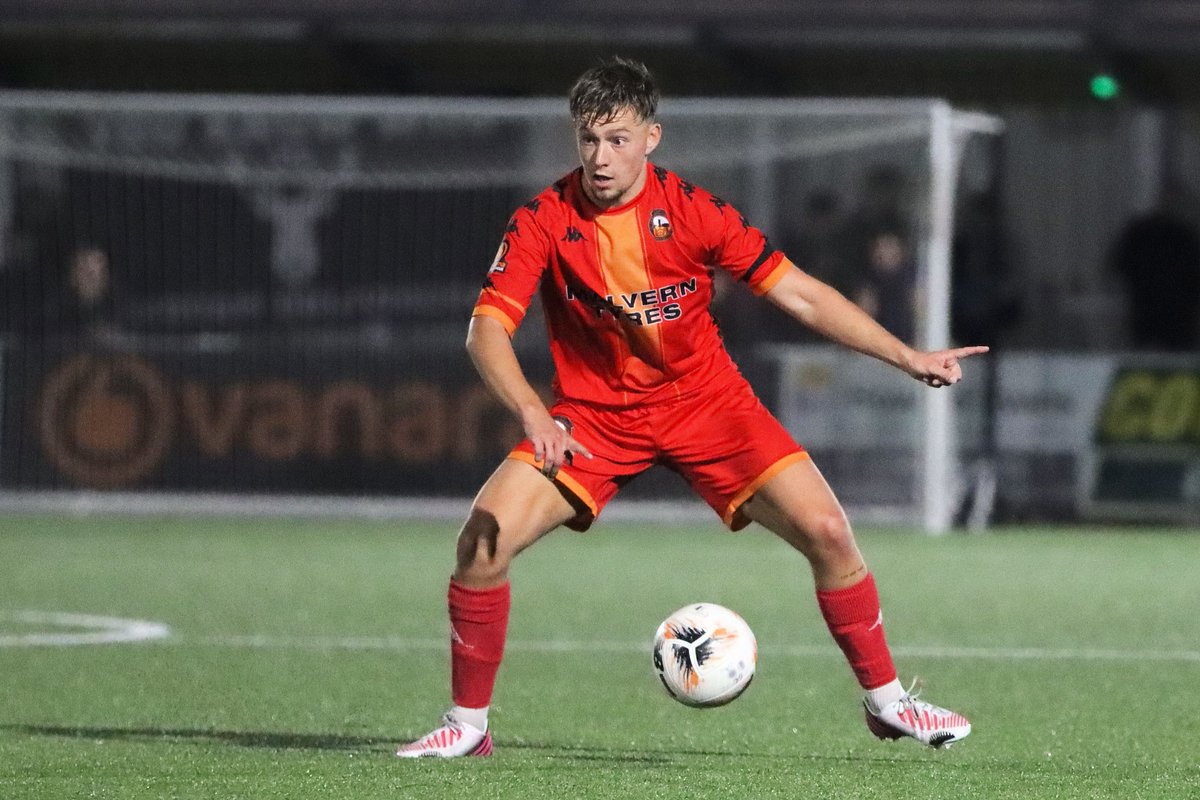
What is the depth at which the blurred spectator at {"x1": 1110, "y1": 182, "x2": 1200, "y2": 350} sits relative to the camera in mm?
17547

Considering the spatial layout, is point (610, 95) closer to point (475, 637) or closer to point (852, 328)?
point (852, 328)

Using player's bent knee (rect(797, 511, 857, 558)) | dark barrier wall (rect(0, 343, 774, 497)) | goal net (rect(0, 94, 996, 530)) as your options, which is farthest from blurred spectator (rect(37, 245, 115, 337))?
player's bent knee (rect(797, 511, 857, 558))

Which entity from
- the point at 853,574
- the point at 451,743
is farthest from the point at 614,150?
the point at 451,743

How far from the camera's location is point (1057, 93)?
18.6 metres

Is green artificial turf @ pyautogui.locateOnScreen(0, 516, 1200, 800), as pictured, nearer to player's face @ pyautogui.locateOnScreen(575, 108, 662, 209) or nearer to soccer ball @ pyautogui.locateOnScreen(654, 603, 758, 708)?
soccer ball @ pyautogui.locateOnScreen(654, 603, 758, 708)

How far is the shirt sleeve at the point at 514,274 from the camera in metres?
6.25

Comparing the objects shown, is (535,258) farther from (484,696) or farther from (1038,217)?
(1038,217)

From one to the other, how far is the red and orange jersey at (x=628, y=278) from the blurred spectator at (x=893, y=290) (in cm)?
892

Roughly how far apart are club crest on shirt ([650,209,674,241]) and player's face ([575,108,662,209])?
0.38 ft

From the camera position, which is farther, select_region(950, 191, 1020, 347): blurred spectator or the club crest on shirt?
select_region(950, 191, 1020, 347): blurred spectator

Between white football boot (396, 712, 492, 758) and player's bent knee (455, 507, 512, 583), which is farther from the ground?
player's bent knee (455, 507, 512, 583)

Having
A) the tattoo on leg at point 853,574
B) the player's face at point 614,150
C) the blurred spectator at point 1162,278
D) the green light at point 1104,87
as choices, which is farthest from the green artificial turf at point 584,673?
the green light at point 1104,87

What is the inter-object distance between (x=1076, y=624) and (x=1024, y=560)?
3128 mm

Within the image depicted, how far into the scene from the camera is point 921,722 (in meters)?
6.31
